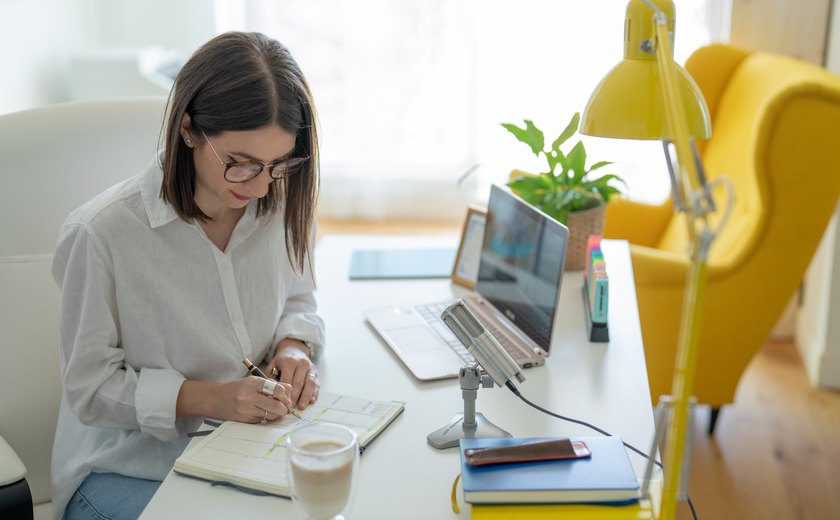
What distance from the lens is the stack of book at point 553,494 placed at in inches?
41.6

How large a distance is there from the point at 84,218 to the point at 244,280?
28cm

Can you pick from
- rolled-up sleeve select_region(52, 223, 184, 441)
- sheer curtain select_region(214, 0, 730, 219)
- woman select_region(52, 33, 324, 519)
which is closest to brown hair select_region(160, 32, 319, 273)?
woman select_region(52, 33, 324, 519)

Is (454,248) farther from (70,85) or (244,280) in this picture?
(70,85)

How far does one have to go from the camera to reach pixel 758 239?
232cm

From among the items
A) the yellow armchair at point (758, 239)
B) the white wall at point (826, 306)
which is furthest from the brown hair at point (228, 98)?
the white wall at point (826, 306)

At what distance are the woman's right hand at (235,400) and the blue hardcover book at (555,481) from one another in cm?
31

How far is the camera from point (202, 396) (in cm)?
133

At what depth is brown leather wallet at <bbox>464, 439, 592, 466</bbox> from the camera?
1.11 m

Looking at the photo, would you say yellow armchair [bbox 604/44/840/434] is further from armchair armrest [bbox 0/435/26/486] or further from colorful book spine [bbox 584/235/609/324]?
armchair armrest [bbox 0/435/26/486]

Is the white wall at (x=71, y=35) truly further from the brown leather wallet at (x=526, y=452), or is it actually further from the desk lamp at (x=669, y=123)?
the brown leather wallet at (x=526, y=452)

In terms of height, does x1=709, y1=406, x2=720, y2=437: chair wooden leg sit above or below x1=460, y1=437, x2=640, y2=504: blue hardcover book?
below

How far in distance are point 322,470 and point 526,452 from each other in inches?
11.6

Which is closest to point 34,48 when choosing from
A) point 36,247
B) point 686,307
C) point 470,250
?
point 36,247

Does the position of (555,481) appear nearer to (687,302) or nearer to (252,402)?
(687,302)
